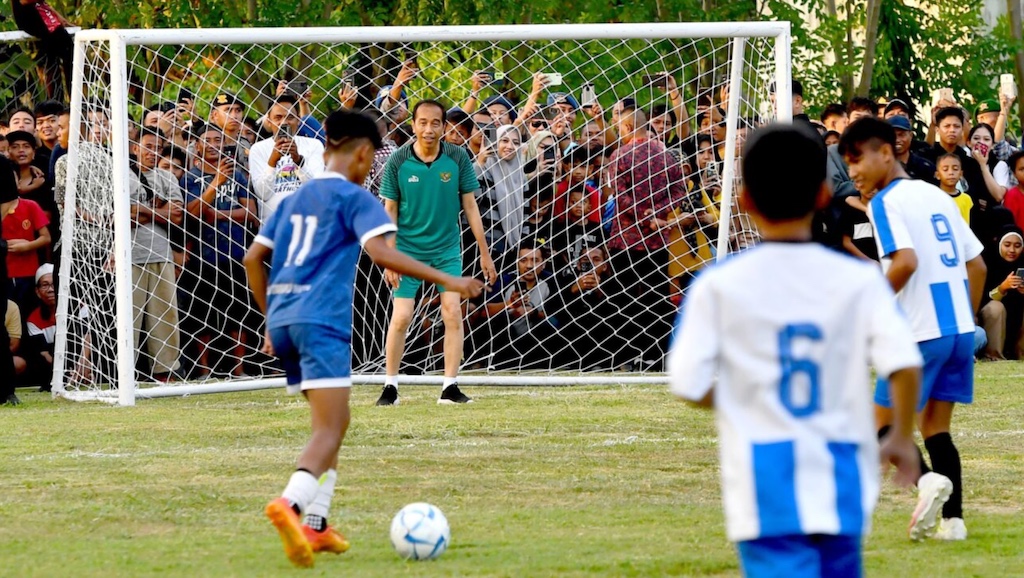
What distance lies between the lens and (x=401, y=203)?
36.8 feet

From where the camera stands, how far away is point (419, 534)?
5898mm

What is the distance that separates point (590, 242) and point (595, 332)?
0.76 m

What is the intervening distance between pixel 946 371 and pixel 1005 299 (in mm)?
8541

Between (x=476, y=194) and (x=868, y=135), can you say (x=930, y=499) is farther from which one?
(x=476, y=194)

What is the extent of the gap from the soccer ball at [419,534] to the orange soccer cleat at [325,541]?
7.5 inches

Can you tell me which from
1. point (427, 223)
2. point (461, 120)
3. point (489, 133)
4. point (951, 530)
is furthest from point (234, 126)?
point (951, 530)

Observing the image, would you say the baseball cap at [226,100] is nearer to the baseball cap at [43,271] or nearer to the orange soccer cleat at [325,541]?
the baseball cap at [43,271]

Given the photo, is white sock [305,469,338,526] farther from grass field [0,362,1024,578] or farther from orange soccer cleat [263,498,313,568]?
orange soccer cleat [263,498,313,568]

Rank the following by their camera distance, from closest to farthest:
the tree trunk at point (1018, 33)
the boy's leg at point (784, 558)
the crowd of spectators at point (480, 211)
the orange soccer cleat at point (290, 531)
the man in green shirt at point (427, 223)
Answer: the boy's leg at point (784, 558)
the orange soccer cleat at point (290, 531)
the man in green shirt at point (427, 223)
the crowd of spectators at point (480, 211)
the tree trunk at point (1018, 33)

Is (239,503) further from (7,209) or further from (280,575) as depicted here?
(7,209)

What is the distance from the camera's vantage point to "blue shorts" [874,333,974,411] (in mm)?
6160

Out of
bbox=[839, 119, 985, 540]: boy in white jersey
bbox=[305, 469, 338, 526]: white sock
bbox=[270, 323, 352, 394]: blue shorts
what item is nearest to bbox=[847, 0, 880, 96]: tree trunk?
bbox=[839, 119, 985, 540]: boy in white jersey

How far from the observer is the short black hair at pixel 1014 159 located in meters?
14.5

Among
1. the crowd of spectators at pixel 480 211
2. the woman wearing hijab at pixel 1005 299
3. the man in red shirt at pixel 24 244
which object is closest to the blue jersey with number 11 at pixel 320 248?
the crowd of spectators at pixel 480 211
